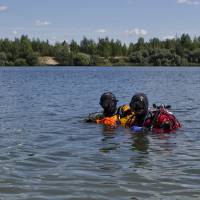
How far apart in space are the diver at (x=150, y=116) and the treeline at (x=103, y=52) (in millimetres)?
119421

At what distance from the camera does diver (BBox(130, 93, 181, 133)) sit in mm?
13453

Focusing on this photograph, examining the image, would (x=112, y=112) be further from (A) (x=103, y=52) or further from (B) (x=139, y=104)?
(A) (x=103, y=52)

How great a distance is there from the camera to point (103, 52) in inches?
6486

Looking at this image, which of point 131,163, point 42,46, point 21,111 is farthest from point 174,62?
point 131,163

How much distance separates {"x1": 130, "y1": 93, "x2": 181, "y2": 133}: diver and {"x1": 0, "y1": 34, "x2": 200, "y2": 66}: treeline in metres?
119

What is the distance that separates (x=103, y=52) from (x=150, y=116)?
152 metres

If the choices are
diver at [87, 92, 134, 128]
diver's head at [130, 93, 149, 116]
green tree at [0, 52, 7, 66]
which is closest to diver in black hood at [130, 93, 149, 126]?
diver's head at [130, 93, 149, 116]

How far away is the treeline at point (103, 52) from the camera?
136675 millimetres

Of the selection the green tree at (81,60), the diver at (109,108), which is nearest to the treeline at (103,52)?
the green tree at (81,60)

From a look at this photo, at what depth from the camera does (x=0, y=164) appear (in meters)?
9.91

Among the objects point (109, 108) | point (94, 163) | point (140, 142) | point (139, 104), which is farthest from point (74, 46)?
point (94, 163)

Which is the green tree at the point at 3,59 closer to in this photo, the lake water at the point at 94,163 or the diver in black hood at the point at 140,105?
the lake water at the point at 94,163

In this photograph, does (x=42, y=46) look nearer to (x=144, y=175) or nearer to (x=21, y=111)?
(x=21, y=111)

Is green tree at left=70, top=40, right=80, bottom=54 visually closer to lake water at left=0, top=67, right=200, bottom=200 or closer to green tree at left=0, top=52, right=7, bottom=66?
green tree at left=0, top=52, right=7, bottom=66
